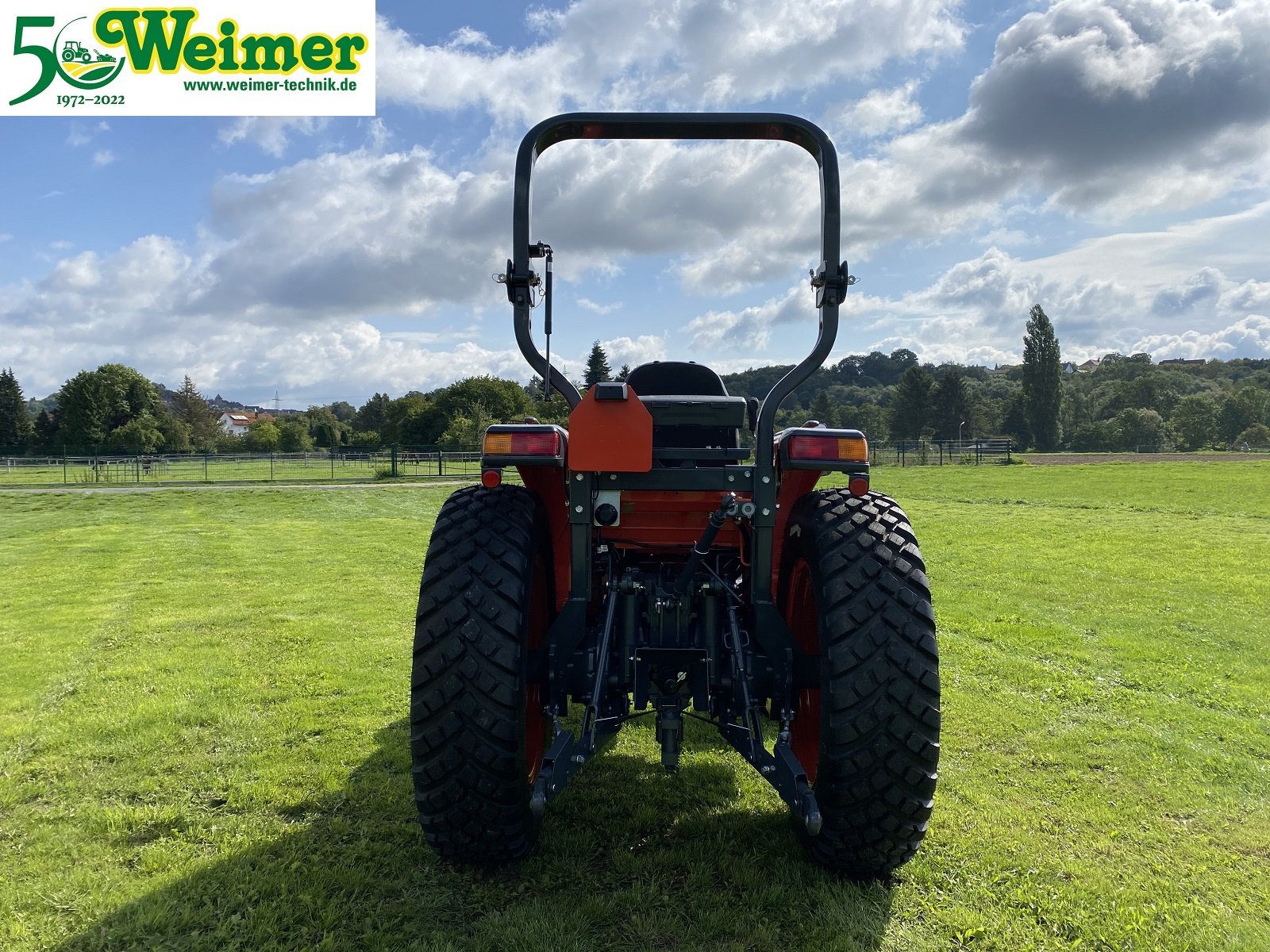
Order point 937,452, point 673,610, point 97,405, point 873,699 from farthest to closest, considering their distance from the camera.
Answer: point 97,405 < point 937,452 < point 673,610 < point 873,699

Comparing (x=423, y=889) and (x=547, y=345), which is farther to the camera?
(x=547, y=345)

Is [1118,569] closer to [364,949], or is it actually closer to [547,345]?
[547,345]

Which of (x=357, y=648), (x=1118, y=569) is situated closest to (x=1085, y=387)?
A: (x=1118, y=569)

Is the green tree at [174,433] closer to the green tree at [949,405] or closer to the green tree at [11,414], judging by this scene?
the green tree at [11,414]

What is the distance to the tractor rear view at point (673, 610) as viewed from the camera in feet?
9.18

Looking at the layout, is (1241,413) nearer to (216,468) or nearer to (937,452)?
(937,452)

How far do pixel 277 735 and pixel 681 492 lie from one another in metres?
2.98

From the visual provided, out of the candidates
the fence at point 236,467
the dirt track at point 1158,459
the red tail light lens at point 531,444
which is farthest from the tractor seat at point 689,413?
the dirt track at point 1158,459

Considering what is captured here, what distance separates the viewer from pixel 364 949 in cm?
265

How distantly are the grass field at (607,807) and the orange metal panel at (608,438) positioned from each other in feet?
5.17

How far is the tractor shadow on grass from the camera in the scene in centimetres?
270

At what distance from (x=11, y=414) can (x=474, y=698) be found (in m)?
88.2

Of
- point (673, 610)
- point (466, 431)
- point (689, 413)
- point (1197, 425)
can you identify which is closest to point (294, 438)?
point (466, 431)

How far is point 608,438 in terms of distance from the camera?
116 inches
